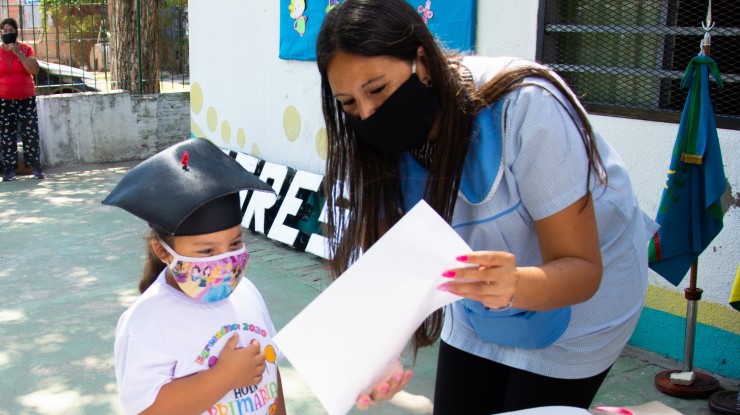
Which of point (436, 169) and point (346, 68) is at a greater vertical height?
point (346, 68)

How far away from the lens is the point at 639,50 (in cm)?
427

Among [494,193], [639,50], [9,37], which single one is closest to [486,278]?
[494,193]

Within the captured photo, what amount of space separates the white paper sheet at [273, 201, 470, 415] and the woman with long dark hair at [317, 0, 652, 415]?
0.06m

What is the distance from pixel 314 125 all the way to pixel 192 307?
178 inches

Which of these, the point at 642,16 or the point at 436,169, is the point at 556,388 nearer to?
the point at 436,169

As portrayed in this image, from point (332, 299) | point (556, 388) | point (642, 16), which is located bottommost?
point (556, 388)

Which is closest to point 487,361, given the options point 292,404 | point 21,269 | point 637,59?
point 292,404

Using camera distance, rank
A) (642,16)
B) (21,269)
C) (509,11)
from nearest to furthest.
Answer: (642,16) → (509,11) → (21,269)

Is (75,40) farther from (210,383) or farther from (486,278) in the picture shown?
(486,278)

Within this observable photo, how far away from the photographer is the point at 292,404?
12.7 ft

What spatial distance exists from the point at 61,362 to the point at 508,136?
3.37m

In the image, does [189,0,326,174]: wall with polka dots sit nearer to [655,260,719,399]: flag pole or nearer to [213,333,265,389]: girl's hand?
[655,260,719,399]: flag pole

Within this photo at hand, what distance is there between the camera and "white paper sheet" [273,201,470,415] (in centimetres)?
150

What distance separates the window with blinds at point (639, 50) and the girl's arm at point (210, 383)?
92.1 inches
